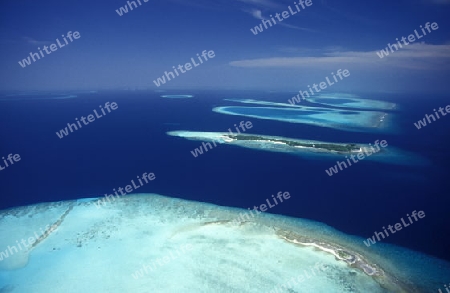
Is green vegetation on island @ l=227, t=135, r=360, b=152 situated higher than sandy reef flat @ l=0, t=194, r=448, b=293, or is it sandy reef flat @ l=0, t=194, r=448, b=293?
sandy reef flat @ l=0, t=194, r=448, b=293

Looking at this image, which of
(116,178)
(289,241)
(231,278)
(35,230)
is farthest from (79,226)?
(289,241)

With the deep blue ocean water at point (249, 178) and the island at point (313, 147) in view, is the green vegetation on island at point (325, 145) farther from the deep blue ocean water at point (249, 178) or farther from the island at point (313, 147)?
the deep blue ocean water at point (249, 178)

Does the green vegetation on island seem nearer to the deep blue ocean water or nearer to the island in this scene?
the island

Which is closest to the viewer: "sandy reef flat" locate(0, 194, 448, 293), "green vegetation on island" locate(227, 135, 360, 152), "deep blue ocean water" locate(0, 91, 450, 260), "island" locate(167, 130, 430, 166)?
"sandy reef flat" locate(0, 194, 448, 293)

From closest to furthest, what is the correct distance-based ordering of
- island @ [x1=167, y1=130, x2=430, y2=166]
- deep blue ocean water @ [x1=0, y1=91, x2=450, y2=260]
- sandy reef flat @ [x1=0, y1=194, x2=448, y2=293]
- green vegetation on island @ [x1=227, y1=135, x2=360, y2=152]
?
sandy reef flat @ [x1=0, y1=194, x2=448, y2=293] → deep blue ocean water @ [x1=0, y1=91, x2=450, y2=260] → island @ [x1=167, y1=130, x2=430, y2=166] → green vegetation on island @ [x1=227, y1=135, x2=360, y2=152]

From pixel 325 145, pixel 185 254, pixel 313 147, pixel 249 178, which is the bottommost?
pixel 325 145

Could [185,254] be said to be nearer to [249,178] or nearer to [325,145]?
[249,178]

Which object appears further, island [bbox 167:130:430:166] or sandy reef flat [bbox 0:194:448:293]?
island [bbox 167:130:430:166]

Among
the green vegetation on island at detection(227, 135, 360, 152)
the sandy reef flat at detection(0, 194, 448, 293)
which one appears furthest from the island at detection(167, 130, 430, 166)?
the sandy reef flat at detection(0, 194, 448, 293)

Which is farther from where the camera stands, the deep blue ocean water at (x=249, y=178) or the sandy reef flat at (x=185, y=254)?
the deep blue ocean water at (x=249, y=178)

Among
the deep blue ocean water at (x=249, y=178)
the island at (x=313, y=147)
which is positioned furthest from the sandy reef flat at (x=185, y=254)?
the island at (x=313, y=147)

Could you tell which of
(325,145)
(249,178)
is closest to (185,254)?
(249,178)
